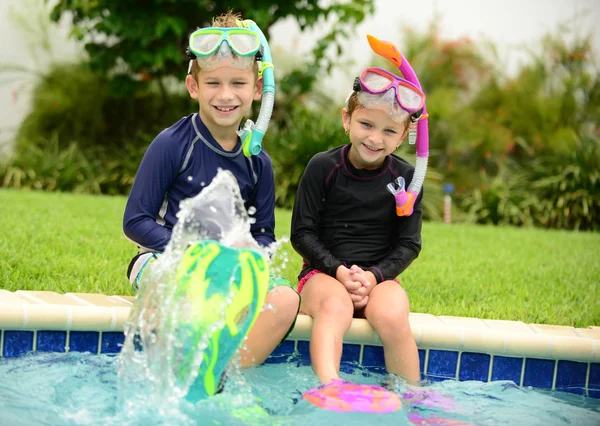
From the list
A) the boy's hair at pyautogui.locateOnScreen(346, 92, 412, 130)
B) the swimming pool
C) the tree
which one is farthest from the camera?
the tree

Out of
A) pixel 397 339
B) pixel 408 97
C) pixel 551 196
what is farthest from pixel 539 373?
pixel 551 196

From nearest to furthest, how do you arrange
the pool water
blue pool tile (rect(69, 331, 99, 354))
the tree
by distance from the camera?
the pool water
blue pool tile (rect(69, 331, 99, 354))
the tree

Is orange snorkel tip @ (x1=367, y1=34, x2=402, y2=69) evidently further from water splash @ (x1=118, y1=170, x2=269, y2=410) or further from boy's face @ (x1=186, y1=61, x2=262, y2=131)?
water splash @ (x1=118, y1=170, x2=269, y2=410)

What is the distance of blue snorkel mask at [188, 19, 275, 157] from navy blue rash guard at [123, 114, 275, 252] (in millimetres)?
183

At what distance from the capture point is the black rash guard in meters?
3.72

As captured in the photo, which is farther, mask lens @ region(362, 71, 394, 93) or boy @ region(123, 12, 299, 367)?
mask lens @ region(362, 71, 394, 93)

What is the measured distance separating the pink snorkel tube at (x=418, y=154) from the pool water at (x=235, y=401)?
2.76ft

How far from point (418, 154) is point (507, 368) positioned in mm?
1124

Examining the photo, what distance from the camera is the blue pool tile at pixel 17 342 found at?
3.11 meters

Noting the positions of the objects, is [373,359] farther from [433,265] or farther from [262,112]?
[433,265]

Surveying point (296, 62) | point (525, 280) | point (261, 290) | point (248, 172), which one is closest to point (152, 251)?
point (248, 172)

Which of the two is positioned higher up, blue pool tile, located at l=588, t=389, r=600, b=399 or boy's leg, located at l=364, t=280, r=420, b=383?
boy's leg, located at l=364, t=280, r=420, b=383

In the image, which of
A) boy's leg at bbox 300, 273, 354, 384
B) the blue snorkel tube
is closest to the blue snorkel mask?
the blue snorkel tube

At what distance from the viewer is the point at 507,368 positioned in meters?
3.50
